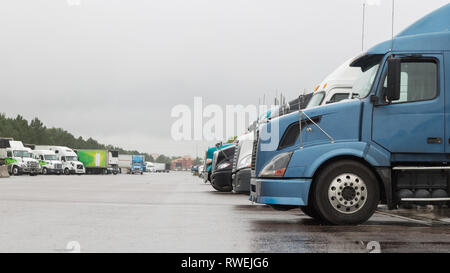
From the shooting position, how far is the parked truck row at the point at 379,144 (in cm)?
937

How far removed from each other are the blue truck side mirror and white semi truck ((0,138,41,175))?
1923 inches

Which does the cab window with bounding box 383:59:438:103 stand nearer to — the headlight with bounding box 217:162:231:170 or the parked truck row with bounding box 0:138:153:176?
the headlight with bounding box 217:162:231:170

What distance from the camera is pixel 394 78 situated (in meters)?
9.12

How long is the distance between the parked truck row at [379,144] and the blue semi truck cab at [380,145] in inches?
0.6

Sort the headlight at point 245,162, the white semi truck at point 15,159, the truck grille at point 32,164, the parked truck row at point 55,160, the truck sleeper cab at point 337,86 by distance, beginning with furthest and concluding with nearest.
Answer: the truck grille at point 32,164 < the parked truck row at point 55,160 < the white semi truck at point 15,159 < the headlight at point 245,162 < the truck sleeper cab at point 337,86

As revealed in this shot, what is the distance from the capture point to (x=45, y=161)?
214 feet

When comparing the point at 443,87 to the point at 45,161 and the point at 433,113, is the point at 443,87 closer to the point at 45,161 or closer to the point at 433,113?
the point at 433,113

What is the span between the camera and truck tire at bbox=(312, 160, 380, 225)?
368 inches

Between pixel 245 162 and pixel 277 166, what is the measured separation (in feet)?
22.6

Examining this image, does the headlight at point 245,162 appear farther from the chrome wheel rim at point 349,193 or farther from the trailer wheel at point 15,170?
the trailer wheel at point 15,170

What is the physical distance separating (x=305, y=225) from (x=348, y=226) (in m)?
0.77

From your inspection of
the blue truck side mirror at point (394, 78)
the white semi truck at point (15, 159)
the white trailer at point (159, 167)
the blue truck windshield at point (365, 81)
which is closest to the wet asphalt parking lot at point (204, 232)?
the blue truck side mirror at point (394, 78)

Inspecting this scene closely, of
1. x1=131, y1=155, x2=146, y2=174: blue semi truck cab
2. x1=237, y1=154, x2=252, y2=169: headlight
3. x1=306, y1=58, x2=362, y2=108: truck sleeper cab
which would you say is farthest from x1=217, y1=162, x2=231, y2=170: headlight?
x1=131, y1=155, x2=146, y2=174: blue semi truck cab
